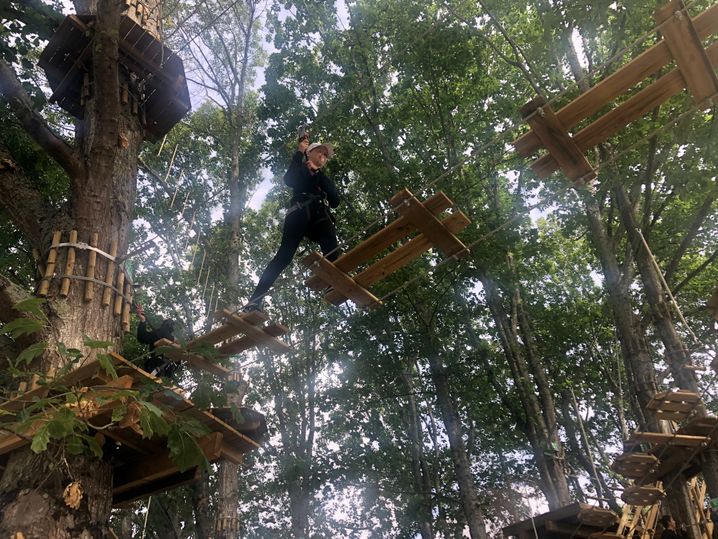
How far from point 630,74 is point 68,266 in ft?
12.7

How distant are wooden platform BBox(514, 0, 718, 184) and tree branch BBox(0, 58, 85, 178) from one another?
344 cm

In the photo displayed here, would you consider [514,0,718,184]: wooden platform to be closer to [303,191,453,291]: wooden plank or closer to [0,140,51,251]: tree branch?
[303,191,453,291]: wooden plank

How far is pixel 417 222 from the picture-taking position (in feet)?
13.5

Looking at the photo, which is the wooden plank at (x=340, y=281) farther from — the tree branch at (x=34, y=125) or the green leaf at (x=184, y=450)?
the tree branch at (x=34, y=125)

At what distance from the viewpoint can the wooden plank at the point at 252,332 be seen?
4.17 m

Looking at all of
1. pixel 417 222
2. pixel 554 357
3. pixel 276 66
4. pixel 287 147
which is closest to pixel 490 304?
pixel 554 357

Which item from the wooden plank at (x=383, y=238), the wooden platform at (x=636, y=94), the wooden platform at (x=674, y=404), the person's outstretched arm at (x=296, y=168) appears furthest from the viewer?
the wooden platform at (x=674, y=404)

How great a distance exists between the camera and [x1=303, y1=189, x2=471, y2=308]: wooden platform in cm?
402

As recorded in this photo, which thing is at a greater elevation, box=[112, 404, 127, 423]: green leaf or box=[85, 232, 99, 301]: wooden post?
box=[85, 232, 99, 301]: wooden post

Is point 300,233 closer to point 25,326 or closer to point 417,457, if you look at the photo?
point 25,326

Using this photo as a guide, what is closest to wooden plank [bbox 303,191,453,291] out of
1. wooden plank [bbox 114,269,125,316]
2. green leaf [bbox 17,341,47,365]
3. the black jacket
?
the black jacket

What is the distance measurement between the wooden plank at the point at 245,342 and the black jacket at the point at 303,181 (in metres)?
1.13

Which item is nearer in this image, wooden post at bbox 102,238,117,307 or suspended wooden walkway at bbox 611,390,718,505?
wooden post at bbox 102,238,117,307

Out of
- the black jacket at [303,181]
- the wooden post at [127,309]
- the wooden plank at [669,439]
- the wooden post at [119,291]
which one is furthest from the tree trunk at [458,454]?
the wooden post at [119,291]
